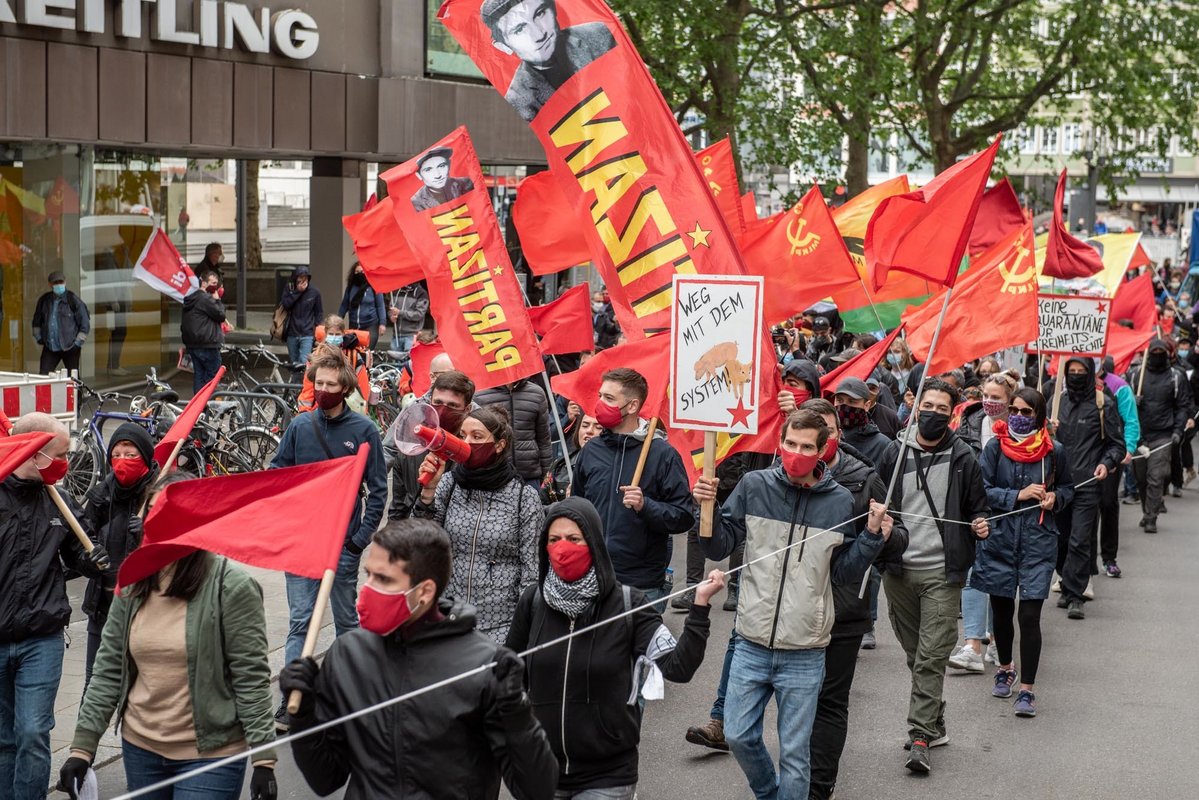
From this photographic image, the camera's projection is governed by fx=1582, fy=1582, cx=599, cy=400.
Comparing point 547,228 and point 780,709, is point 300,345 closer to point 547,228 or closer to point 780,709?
point 547,228

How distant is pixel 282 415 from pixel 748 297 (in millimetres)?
8179

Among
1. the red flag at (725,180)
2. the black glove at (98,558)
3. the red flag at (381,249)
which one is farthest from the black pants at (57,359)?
the black glove at (98,558)

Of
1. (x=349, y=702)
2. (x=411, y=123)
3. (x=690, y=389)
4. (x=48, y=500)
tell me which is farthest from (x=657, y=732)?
(x=411, y=123)

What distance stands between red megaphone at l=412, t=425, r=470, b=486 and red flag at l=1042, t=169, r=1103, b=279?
28.2 feet

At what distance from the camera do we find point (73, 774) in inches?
183

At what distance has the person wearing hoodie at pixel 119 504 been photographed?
639cm

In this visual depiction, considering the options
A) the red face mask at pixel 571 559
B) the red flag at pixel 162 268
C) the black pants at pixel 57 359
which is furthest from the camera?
the black pants at pixel 57 359

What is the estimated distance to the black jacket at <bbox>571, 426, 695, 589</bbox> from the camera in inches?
272

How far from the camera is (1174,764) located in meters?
7.76

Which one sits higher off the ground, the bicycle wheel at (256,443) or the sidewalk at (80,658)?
the bicycle wheel at (256,443)

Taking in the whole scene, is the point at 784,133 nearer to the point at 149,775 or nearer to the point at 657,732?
the point at 657,732

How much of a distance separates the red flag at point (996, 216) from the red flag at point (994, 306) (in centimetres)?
188

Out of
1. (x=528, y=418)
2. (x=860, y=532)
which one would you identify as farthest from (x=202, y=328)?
(x=860, y=532)

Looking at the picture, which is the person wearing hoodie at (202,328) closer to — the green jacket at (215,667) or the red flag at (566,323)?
the red flag at (566,323)
